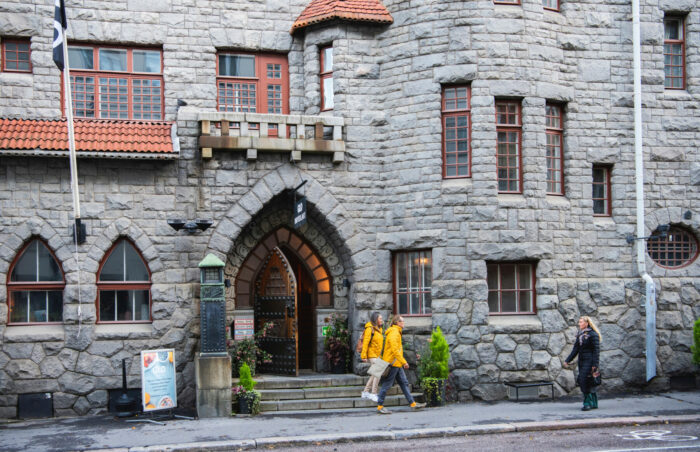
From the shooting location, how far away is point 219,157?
16141 mm

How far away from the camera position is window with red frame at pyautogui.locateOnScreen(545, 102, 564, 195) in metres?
16.8

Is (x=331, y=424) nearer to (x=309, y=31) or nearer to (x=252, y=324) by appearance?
(x=252, y=324)

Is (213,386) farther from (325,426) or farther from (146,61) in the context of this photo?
(146,61)

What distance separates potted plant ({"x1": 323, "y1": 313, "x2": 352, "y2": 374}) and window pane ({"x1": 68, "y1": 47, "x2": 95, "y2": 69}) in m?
7.10

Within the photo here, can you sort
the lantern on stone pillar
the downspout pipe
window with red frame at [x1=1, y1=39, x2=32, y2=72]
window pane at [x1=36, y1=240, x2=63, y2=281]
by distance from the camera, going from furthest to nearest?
the downspout pipe → window with red frame at [x1=1, y1=39, x2=32, y2=72] → window pane at [x1=36, y1=240, x2=63, y2=281] → the lantern on stone pillar

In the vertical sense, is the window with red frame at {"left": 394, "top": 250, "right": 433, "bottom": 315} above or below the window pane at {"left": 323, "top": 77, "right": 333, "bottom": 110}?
below

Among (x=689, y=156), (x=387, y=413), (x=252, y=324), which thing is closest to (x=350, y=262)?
(x=252, y=324)

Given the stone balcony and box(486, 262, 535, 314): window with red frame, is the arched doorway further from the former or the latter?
box(486, 262, 535, 314): window with red frame

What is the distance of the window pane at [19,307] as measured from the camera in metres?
15.4

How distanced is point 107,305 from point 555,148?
9272mm

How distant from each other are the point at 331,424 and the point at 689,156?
957cm

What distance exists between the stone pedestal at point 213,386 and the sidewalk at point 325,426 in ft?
1.11

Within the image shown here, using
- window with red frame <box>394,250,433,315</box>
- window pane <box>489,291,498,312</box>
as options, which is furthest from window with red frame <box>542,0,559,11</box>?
window pane <box>489,291,498,312</box>

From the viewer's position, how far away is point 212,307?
1484 centimetres
